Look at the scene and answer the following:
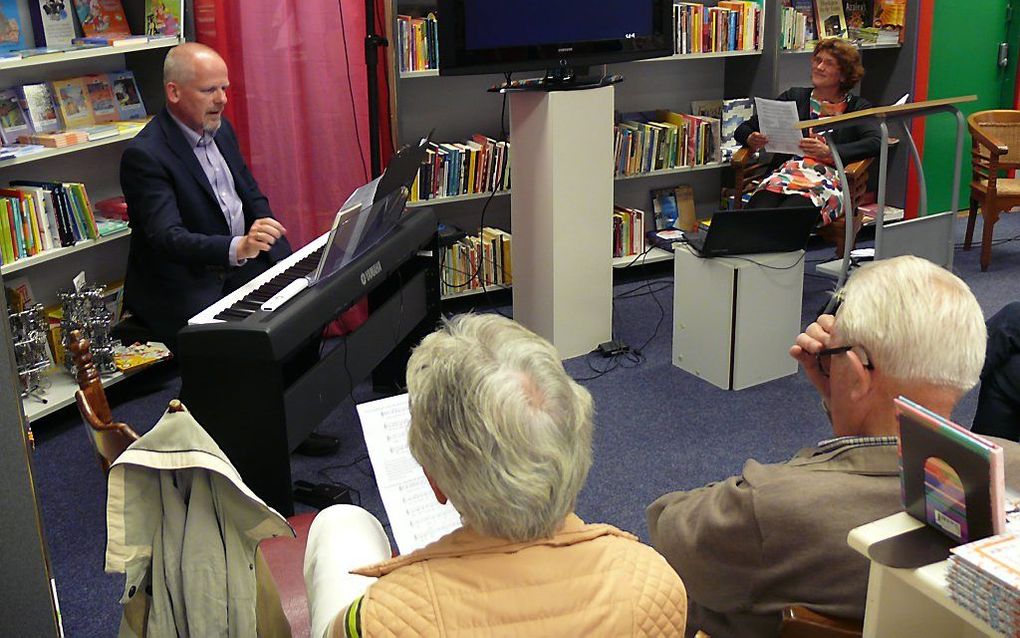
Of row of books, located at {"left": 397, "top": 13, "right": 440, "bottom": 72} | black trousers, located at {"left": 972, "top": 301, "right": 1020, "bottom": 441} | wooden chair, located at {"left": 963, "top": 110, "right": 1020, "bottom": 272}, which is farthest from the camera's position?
wooden chair, located at {"left": 963, "top": 110, "right": 1020, "bottom": 272}

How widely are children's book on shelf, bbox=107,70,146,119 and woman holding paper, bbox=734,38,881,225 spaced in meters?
2.78

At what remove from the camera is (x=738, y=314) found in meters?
3.76

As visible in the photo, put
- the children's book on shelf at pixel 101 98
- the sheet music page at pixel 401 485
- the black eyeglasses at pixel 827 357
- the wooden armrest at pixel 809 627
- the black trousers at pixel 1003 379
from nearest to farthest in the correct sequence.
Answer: the wooden armrest at pixel 809 627
the black eyeglasses at pixel 827 357
the sheet music page at pixel 401 485
the black trousers at pixel 1003 379
the children's book on shelf at pixel 101 98

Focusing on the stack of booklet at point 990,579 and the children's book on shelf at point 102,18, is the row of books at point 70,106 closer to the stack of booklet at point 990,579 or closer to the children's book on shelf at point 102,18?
the children's book on shelf at point 102,18

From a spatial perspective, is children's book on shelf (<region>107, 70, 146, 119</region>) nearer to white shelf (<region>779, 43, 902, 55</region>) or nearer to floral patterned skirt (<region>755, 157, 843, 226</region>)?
floral patterned skirt (<region>755, 157, 843, 226</region>)

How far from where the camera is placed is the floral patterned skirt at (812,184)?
4.68m

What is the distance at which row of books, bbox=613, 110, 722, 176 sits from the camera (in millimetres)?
4949

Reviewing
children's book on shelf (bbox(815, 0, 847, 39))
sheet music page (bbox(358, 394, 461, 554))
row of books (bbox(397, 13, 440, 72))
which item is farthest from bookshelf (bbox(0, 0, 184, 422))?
children's book on shelf (bbox(815, 0, 847, 39))

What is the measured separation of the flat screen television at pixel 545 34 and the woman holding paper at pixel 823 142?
964 mm

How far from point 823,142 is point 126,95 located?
10.1 feet

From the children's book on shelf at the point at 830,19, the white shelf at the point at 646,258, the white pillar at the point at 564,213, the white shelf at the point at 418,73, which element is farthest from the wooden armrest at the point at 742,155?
the white shelf at the point at 418,73

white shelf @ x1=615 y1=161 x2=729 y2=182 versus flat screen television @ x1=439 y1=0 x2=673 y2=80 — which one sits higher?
flat screen television @ x1=439 y1=0 x2=673 y2=80

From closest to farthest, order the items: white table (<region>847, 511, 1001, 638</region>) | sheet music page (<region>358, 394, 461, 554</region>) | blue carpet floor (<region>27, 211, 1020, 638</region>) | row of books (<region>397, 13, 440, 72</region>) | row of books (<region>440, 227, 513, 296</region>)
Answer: white table (<region>847, 511, 1001, 638</region>) < sheet music page (<region>358, 394, 461, 554</region>) < blue carpet floor (<region>27, 211, 1020, 638</region>) < row of books (<region>397, 13, 440, 72</region>) < row of books (<region>440, 227, 513, 296</region>)

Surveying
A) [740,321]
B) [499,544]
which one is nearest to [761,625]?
[499,544]
